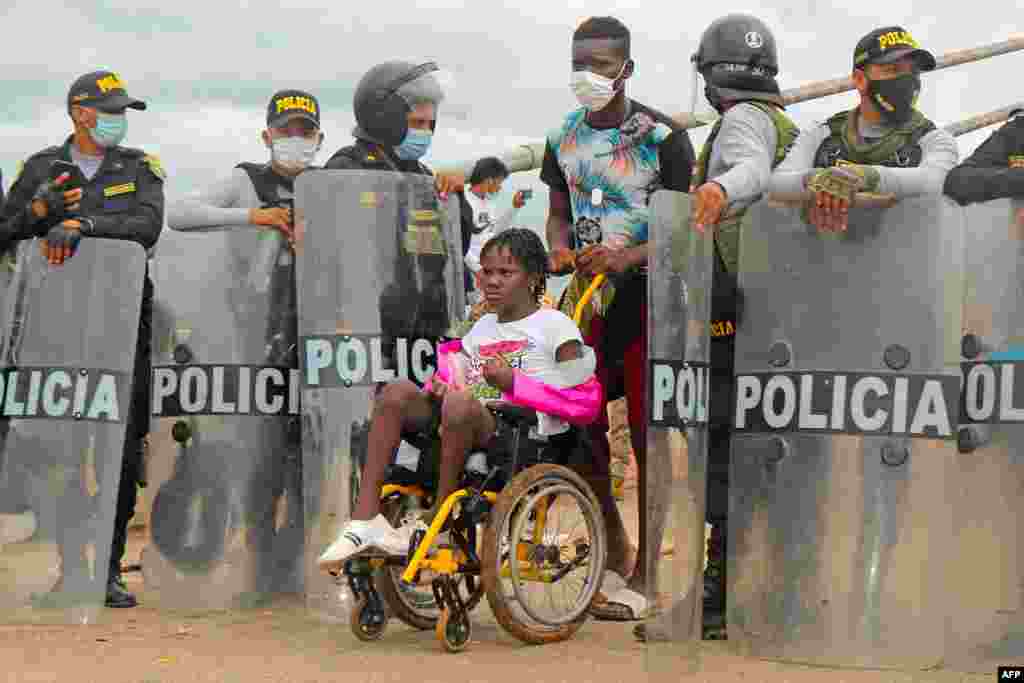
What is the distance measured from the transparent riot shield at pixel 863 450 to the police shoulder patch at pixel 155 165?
3.01m

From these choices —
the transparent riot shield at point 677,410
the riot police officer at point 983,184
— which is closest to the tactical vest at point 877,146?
the riot police officer at point 983,184

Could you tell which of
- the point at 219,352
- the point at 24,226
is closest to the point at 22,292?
the point at 24,226

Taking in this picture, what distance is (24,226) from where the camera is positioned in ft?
22.5

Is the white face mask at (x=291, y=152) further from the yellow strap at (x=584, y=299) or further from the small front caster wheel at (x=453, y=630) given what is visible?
the small front caster wheel at (x=453, y=630)

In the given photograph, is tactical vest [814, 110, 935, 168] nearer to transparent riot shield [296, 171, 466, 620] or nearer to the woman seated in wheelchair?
the woman seated in wheelchair

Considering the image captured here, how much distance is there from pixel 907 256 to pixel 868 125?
627 mm

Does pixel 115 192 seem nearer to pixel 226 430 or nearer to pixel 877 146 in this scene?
pixel 226 430

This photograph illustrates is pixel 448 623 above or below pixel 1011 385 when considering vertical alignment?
below

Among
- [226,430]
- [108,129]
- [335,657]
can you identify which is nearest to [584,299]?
[335,657]

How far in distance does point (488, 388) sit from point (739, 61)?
1494 mm

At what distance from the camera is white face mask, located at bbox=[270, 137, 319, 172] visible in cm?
745

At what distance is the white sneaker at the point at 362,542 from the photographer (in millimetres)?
5523

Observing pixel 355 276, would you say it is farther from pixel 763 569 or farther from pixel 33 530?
pixel 763 569

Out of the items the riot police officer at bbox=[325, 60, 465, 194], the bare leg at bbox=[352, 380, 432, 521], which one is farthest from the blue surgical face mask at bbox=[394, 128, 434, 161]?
the bare leg at bbox=[352, 380, 432, 521]
